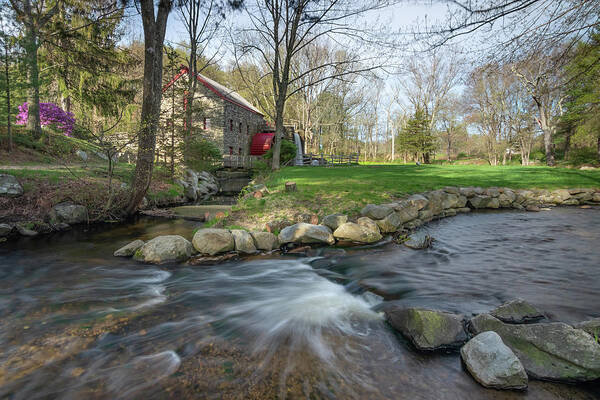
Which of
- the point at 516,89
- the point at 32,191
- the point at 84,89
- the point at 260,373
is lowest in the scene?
the point at 260,373

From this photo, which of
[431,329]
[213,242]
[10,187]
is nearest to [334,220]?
[213,242]

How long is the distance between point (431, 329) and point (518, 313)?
1126mm

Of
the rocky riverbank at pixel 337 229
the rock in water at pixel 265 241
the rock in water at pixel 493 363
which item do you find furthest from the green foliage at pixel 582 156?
the rock in water at pixel 493 363

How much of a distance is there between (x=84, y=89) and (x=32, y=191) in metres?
10.6

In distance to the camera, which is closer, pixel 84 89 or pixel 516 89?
pixel 84 89

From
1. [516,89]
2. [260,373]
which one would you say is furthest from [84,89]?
[516,89]

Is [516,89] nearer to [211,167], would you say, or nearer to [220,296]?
[211,167]

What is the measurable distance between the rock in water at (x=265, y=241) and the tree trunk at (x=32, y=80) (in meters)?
13.5

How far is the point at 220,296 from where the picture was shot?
14.3 feet

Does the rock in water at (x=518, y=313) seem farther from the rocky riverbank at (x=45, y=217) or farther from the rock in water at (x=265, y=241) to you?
the rocky riverbank at (x=45, y=217)

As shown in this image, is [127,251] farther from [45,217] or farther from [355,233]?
[355,233]

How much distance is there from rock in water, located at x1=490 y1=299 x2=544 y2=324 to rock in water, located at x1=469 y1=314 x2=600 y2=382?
48 centimetres

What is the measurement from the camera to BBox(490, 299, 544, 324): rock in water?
3.18m

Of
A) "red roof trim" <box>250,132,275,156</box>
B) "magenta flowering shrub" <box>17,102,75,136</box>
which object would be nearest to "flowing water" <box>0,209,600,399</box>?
"magenta flowering shrub" <box>17,102,75,136</box>
